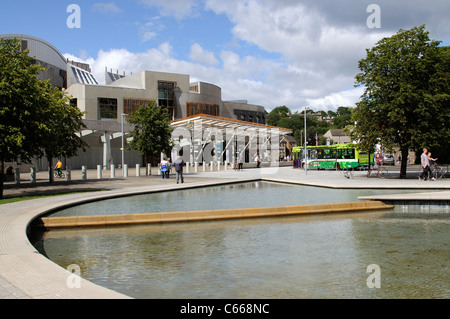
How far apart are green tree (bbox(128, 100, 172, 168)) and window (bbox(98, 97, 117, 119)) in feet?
109

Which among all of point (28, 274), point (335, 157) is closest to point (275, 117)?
point (335, 157)

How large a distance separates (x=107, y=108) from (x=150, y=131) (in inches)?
1367

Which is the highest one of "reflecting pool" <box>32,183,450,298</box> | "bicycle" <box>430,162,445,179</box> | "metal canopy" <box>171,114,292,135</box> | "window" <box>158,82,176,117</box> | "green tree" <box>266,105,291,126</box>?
"green tree" <box>266,105,291,126</box>

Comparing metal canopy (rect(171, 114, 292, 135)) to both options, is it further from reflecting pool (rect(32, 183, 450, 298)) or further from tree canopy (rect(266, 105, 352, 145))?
tree canopy (rect(266, 105, 352, 145))

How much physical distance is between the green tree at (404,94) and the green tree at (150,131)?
14.5 meters

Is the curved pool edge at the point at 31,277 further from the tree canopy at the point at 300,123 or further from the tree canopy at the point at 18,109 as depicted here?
the tree canopy at the point at 300,123

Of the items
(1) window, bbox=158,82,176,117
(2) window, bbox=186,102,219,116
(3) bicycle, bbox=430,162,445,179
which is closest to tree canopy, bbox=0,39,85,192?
(3) bicycle, bbox=430,162,445,179

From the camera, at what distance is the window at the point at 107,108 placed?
62.6m

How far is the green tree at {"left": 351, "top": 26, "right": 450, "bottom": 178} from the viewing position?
23703 millimetres

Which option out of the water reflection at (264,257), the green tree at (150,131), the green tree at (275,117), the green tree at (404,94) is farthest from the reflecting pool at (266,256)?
the green tree at (275,117)

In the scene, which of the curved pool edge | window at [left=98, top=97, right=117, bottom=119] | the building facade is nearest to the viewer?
the curved pool edge

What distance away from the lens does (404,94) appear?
23.5 metres

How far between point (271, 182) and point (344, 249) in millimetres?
17893

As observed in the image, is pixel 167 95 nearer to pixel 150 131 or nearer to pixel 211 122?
pixel 211 122
